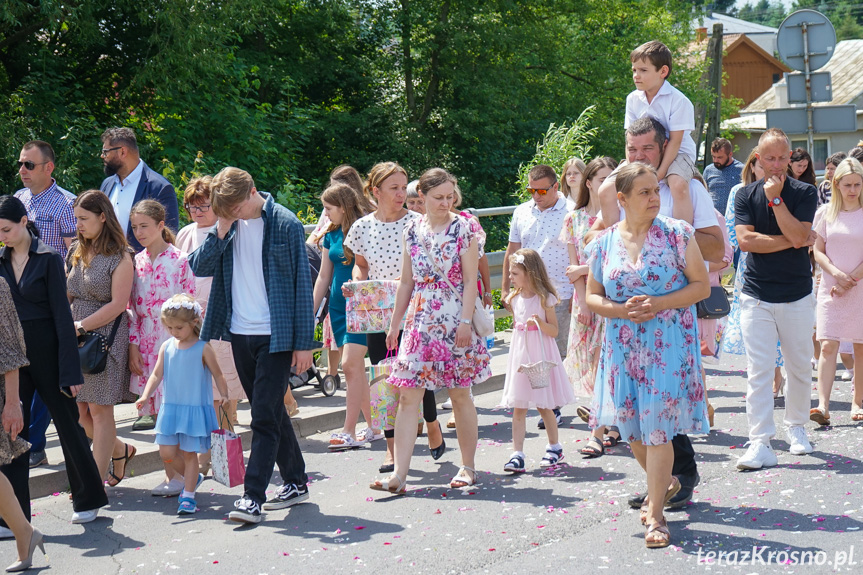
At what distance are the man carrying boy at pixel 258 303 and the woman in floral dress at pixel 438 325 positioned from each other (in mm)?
725

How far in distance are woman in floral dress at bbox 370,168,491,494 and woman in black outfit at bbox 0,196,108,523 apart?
1913 mm

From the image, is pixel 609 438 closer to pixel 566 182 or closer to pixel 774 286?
pixel 774 286

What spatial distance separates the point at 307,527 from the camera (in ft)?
19.7

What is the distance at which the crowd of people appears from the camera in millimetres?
5391

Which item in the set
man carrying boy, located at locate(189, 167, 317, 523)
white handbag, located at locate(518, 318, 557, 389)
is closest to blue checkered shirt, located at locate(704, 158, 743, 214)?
white handbag, located at locate(518, 318, 557, 389)

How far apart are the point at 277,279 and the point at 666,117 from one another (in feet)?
8.75

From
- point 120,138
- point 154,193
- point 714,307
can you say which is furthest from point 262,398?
point 120,138

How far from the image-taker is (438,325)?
660 centimetres

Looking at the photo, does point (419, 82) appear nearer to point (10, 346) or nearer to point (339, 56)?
point (339, 56)

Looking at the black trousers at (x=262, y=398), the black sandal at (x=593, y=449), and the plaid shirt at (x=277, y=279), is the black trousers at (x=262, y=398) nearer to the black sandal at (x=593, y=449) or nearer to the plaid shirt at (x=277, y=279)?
the plaid shirt at (x=277, y=279)

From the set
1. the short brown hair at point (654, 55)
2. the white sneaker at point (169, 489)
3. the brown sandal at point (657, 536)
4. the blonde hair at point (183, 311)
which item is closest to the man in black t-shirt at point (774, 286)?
the short brown hair at point (654, 55)

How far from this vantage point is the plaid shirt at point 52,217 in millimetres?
8125

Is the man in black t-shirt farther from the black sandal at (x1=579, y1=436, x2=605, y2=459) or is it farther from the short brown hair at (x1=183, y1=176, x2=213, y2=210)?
the short brown hair at (x1=183, y1=176, x2=213, y2=210)

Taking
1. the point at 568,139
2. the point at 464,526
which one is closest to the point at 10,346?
the point at 464,526
